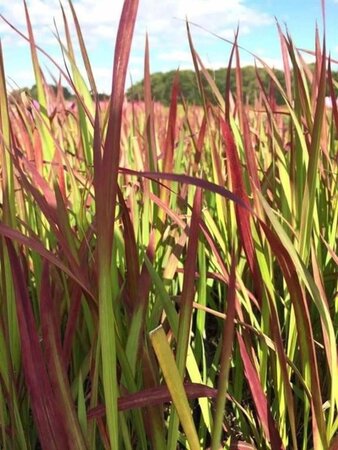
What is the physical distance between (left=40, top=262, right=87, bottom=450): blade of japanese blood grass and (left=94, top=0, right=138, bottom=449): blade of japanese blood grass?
0.09ft

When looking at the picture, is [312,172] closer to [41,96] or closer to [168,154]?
[168,154]

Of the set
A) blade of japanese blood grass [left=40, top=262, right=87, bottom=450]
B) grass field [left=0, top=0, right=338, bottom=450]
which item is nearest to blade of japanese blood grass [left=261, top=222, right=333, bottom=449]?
grass field [left=0, top=0, right=338, bottom=450]

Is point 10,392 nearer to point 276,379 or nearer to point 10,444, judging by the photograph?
point 10,444

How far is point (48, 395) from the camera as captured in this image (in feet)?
1.05

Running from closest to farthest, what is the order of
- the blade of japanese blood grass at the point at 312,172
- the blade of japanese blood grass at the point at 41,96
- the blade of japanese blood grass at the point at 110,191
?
1. the blade of japanese blood grass at the point at 110,191
2. the blade of japanese blood grass at the point at 312,172
3. the blade of japanese blood grass at the point at 41,96

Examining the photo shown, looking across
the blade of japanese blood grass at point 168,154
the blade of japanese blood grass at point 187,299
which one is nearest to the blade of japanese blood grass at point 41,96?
the blade of japanese blood grass at point 168,154

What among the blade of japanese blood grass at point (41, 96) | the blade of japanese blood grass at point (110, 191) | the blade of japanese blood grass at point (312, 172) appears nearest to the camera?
the blade of japanese blood grass at point (110, 191)

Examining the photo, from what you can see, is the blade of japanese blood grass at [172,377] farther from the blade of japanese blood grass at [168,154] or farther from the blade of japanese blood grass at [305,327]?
the blade of japanese blood grass at [168,154]

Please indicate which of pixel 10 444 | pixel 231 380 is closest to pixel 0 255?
pixel 10 444

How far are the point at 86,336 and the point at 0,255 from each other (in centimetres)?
10

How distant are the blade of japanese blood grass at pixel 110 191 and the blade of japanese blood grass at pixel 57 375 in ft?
0.09

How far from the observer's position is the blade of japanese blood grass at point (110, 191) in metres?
0.23

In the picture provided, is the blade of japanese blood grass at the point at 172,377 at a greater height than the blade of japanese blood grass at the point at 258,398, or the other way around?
the blade of japanese blood grass at the point at 172,377

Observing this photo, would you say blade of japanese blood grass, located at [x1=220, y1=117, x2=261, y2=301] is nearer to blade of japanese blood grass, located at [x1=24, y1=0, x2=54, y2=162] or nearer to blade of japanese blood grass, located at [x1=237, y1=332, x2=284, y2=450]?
blade of japanese blood grass, located at [x1=237, y1=332, x2=284, y2=450]
